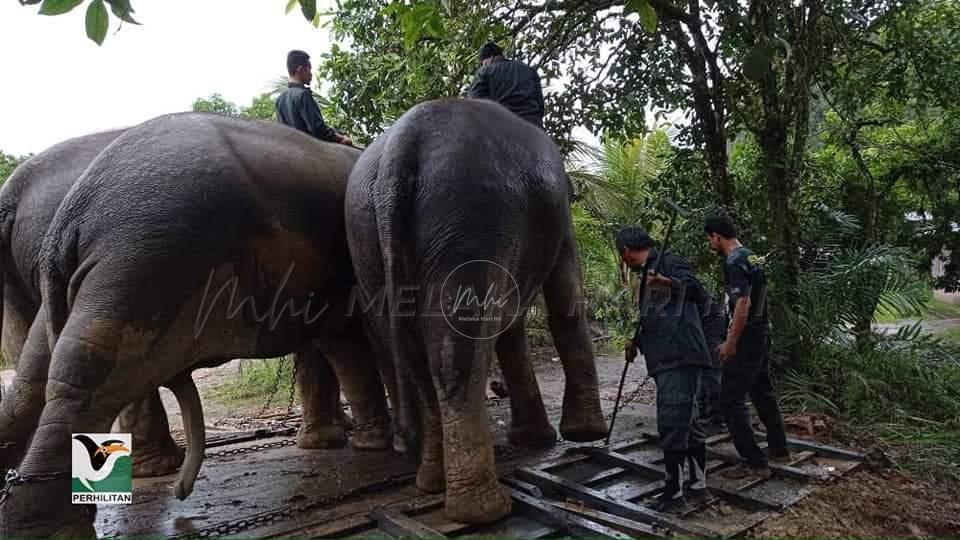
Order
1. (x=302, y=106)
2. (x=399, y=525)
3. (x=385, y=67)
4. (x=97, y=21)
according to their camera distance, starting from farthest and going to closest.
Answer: (x=385, y=67)
(x=302, y=106)
(x=399, y=525)
(x=97, y=21)

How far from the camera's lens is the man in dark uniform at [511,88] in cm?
433

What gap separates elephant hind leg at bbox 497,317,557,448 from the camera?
453cm

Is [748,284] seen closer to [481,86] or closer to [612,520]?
[612,520]

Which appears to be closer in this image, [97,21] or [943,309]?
[97,21]

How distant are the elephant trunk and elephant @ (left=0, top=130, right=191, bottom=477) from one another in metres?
0.33

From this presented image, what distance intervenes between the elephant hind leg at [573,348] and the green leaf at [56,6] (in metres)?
3.02

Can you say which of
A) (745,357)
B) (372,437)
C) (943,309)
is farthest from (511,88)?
(943,309)

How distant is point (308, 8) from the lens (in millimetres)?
2184

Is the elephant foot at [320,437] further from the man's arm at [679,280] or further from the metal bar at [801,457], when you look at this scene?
the metal bar at [801,457]

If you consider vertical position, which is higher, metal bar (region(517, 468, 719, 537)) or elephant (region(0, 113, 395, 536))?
elephant (region(0, 113, 395, 536))

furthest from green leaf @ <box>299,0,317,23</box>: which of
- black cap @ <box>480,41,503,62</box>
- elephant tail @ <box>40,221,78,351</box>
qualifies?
black cap @ <box>480,41,503,62</box>

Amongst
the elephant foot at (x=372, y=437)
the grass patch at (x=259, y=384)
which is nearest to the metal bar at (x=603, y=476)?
the elephant foot at (x=372, y=437)

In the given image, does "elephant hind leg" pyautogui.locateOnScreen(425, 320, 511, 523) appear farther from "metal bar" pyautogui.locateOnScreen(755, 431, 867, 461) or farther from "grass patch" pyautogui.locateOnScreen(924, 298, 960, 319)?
"grass patch" pyautogui.locateOnScreen(924, 298, 960, 319)

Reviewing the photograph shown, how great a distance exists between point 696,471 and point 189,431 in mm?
2676
